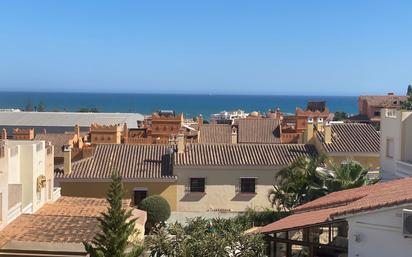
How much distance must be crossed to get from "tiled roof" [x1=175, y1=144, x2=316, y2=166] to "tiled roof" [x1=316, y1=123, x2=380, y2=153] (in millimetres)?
1481

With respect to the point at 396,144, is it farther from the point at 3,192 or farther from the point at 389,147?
the point at 3,192

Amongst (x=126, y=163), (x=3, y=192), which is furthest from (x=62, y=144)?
(x=3, y=192)

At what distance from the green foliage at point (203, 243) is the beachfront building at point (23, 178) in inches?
235

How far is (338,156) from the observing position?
3584cm

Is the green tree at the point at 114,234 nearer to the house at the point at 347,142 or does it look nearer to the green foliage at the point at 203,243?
the green foliage at the point at 203,243

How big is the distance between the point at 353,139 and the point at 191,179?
10908 millimetres

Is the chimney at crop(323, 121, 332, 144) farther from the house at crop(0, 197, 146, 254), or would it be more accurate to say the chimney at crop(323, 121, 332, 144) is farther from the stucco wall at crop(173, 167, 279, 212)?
the house at crop(0, 197, 146, 254)

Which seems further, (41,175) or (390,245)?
(41,175)

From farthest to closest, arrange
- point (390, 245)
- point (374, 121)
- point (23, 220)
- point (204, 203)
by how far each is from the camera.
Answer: point (374, 121)
point (204, 203)
point (23, 220)
point (390, 245)

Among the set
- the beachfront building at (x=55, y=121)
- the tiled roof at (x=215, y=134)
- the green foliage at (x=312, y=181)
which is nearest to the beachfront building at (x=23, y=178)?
the green foliage at (x=312, y=181)

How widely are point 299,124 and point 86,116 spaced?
44051 mm

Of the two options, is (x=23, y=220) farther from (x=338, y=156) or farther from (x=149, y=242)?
(x=338, y=156)

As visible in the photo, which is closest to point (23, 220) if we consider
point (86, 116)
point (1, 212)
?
point (1, 212)

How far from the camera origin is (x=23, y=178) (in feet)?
72.6
